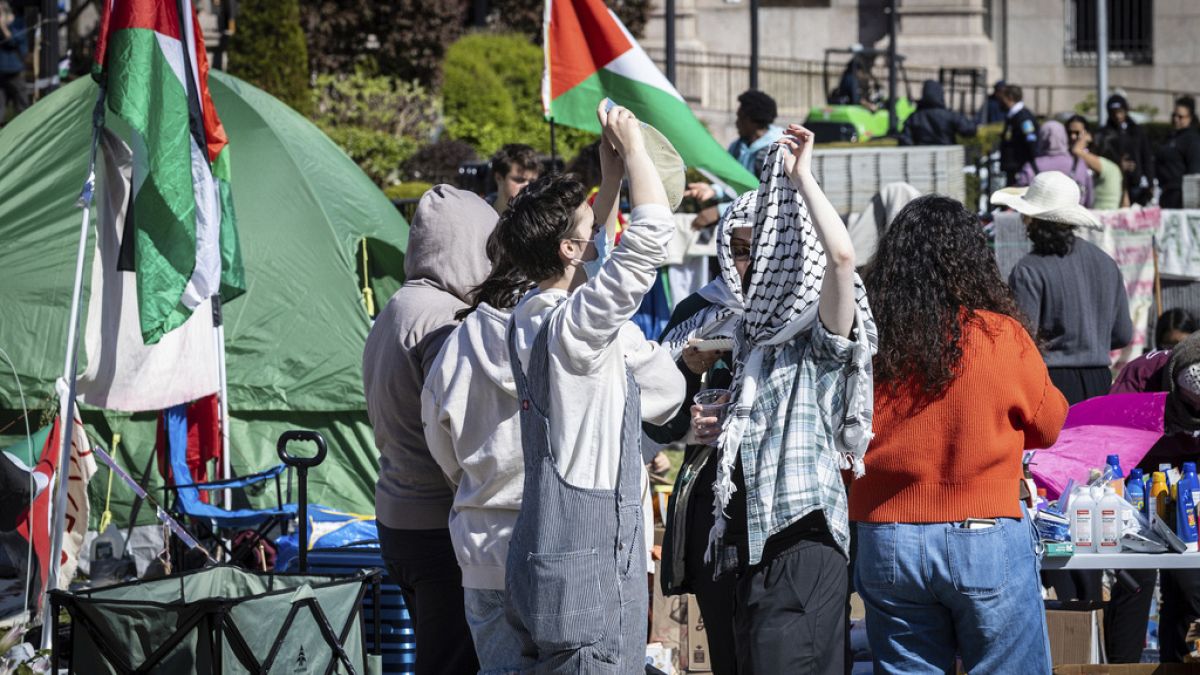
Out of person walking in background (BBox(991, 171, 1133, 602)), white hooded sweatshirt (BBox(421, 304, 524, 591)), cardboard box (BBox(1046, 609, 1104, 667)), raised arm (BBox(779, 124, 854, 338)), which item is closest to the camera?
raised arm (BBox(779, 124, 854, 338))

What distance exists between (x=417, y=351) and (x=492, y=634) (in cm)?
111

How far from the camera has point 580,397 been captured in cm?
367

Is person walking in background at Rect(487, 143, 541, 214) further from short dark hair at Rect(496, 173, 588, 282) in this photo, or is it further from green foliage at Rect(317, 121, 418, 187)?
green foliage at Rect(317, 121, 418, 187)

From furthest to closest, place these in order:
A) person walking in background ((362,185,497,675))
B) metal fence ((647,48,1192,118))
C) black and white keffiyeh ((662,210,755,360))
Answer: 1. metal fence ((647,48,1192,118))
2. person walking in background ((362,185,497,675))
3. black and white keffiyeh ((662,210,755,360))

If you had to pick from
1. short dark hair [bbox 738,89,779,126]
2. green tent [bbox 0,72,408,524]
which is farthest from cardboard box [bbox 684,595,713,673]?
short dark hair [bbox 738,89,779,126]

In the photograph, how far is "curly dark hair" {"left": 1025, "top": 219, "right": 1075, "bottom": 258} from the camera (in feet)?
22.7

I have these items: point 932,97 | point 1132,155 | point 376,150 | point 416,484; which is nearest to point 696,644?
point 416,484

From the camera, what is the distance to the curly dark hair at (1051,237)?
692 centimetres

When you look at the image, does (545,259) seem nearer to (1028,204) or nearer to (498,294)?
(498,294)

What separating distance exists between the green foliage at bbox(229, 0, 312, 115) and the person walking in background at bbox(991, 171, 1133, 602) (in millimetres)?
13246

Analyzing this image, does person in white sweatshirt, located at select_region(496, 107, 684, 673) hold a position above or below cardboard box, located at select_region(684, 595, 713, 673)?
above

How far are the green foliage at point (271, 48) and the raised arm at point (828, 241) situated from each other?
1558cm

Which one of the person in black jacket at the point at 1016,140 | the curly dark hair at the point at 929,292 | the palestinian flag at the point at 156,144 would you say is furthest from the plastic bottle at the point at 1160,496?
the person in black jacket at the point at 1016,140

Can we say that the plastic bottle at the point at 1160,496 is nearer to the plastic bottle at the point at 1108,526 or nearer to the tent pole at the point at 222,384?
the plastic bottle at the point at 1108,526
